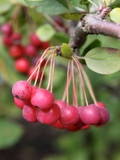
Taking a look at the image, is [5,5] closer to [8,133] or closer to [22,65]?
[22,65]

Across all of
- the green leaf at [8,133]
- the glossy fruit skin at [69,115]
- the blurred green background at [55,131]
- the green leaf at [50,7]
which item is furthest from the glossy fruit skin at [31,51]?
the green leaf at [8,133]

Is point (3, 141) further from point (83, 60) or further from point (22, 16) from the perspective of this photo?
point (83, 60)

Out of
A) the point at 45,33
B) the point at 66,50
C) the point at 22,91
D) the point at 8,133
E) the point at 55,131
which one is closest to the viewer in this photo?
the point at 22,91

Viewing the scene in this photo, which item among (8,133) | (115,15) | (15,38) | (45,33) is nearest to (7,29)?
(15,38)

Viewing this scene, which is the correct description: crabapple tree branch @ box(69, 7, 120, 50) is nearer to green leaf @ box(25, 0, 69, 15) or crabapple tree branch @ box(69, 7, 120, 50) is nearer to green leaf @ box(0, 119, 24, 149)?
green leaf @ box(25, 0, 69, 15)

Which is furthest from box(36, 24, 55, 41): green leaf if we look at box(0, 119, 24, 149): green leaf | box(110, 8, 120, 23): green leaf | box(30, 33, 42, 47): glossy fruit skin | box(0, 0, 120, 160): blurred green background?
box(0, 119, 24, 149): green leaf

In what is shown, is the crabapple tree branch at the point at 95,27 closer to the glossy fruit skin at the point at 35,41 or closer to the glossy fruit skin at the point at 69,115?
the glossy fruit skin at the point at 69,115

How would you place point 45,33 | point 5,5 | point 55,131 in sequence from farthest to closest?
point 55,131 < point 5,5 < point 45,33

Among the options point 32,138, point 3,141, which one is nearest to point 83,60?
point 3,141
